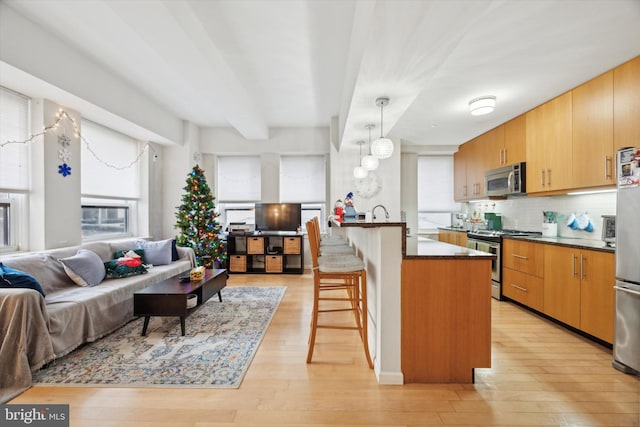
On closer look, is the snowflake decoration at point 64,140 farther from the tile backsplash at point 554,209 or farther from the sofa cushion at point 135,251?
the tile backsplash at point 554,209

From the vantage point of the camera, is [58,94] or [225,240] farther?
[225,240]

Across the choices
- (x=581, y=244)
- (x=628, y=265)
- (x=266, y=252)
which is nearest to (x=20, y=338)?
(x=266, y=252)

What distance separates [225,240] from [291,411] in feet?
13.6

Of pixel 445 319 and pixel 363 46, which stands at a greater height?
pixel 363 46

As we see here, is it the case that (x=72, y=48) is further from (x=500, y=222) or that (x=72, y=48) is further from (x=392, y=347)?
(x=500, y=222)

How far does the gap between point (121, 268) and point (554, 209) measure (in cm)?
563

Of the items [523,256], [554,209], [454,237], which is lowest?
[523,256]

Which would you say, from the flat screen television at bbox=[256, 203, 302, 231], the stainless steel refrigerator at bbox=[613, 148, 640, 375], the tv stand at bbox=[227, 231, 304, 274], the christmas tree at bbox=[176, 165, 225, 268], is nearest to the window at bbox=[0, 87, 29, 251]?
the christmas tree at bbox=[176, 165, 225, 268]

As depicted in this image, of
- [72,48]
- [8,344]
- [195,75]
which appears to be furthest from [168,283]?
[72,48]

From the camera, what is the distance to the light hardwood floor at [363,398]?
163 cm

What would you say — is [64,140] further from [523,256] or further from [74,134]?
[523,256]

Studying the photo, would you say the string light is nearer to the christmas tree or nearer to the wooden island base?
the christmas tree

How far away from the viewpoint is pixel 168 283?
302cm

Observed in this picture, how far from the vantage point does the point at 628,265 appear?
6.85 feet
